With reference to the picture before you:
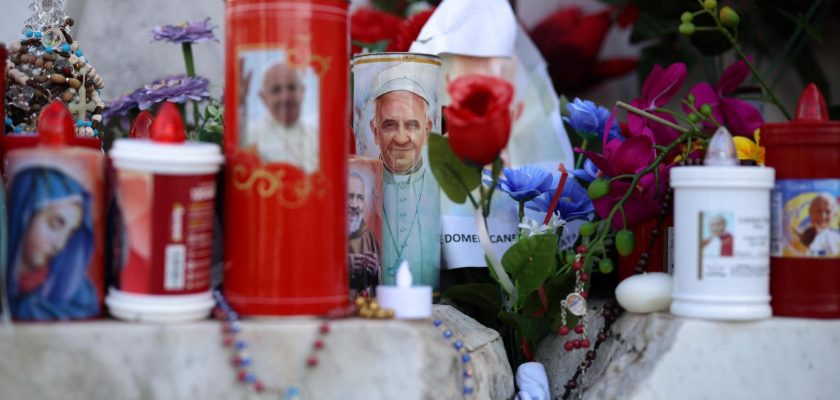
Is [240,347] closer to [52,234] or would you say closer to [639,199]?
[52,234]

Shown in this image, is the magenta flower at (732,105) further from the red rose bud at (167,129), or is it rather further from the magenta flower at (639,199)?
the red rose bud at (167,129)

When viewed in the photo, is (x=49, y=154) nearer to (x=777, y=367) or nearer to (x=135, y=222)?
(x=135, y=222)

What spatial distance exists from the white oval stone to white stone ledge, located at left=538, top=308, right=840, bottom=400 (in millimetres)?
50

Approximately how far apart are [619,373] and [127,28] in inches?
47.1

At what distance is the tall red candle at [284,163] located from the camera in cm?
86

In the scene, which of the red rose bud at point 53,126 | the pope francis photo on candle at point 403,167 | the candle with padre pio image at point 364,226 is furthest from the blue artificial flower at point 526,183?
the red rose bud at point 53,126

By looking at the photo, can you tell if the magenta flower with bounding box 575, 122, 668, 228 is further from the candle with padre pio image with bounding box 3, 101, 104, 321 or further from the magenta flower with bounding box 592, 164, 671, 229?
the candle with padre pio image with bounding box 3, 101, 104, 321

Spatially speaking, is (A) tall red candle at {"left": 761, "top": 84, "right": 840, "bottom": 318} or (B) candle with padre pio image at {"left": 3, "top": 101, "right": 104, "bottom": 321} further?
(A) tall red candle at {"left": 761, "top": 84, "right": 840, "bottom": 318}

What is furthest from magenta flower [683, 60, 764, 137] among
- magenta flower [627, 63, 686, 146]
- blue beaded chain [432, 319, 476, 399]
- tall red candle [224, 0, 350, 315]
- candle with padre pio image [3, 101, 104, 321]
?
candle with padre pio image [3, 101, 104, 321]

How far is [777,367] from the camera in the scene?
0.96 metres

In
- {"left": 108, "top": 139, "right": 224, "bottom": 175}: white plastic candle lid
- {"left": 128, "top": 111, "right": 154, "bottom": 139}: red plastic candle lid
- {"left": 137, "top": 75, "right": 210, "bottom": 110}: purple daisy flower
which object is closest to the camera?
{"left": 108, "top": 139, "right": 224, "bottom": 175}: white plastic candle lid

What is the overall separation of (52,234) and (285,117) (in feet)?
0.82

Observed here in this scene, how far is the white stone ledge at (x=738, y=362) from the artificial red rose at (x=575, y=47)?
4.02 feet

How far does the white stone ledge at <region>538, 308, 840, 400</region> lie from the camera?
0.95 meters
